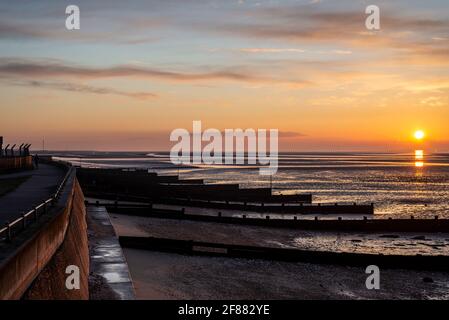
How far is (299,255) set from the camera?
28359 millimetres

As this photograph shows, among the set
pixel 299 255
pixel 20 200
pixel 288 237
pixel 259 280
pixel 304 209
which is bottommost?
pixel 288 237

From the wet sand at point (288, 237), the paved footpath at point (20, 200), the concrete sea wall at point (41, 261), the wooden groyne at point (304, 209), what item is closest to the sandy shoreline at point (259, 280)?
the wet sand at point (288, 237)

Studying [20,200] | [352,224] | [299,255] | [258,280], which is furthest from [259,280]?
[352,224]

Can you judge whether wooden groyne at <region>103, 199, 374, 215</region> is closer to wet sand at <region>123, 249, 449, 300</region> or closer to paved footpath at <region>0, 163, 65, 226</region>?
A: wet sand at <region>123, 249, 449, 300</region>

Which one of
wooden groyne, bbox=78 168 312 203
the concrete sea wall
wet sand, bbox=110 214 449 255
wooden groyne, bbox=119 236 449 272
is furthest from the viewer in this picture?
wooden groyne, bbox=78 168 312 203

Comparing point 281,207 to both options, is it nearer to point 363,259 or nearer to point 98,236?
point 363,259

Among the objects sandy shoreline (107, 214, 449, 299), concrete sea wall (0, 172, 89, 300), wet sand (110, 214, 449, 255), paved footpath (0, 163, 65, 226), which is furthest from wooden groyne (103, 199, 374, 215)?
concrete sea wall (0, 172, 89, 300)

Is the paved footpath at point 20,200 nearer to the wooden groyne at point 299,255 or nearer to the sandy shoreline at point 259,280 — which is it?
the sandy shoreline at point 259,280

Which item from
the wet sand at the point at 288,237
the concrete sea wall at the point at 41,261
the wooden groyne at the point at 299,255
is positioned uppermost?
the concrete sea wall at the point at 41,261

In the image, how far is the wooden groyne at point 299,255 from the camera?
27.7 m

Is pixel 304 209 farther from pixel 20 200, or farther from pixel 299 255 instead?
pixel 20 200

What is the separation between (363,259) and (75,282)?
61.6 feet

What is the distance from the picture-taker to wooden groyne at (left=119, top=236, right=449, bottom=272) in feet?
90.7
